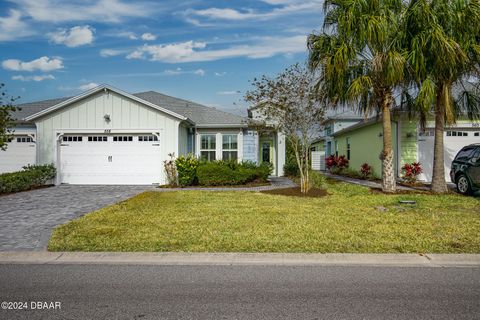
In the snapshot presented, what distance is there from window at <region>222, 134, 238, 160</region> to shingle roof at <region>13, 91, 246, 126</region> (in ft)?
2.71

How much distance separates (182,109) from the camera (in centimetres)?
2302

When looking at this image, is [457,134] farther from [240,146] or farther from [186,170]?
[186,170]

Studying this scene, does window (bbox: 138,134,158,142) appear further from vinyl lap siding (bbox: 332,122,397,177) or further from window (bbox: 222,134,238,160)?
Result: vinyl lap siding (bbox: 332,122,397,177)

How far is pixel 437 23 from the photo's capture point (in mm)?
12102

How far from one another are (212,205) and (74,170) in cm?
997

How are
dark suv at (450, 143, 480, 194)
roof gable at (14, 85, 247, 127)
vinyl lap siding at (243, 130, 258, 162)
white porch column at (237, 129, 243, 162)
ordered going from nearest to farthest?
dark suv at (450, 143, 480, 194)
roof gable at (14, 85, 247, 127)
white porch column at (237, 129, 243, 162)
vinyl lap siding at (243, 130, 258, 162)

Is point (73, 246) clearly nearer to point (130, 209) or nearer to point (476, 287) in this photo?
point (130, 209)

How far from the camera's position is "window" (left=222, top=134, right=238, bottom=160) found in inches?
799

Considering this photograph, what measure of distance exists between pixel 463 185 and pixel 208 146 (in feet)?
39.4

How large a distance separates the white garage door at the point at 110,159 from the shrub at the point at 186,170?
1284mm

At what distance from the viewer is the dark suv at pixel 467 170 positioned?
41.0ft

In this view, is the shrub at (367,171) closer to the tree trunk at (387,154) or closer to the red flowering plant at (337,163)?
the red flowering plant at (337,163)

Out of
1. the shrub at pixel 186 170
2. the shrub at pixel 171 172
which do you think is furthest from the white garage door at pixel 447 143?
the shrub at pixel 171 172

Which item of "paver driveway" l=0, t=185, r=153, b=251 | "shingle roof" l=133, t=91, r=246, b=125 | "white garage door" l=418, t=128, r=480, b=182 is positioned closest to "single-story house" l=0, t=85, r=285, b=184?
"shingle roof" l=133, t=91, r=246, b=125
